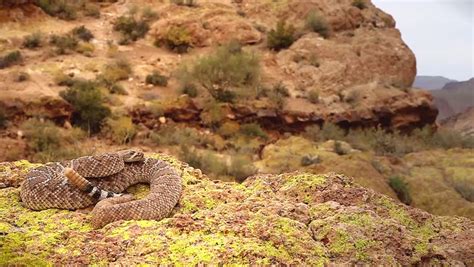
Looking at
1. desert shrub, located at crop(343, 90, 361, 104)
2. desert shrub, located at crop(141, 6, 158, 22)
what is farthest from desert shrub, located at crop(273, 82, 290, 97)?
desert shrub, located at crop(141, 6, 158, 22)

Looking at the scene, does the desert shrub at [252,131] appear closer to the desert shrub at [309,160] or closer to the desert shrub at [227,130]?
→ the desert shrub at [227,130]

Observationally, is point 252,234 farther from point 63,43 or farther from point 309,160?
point 63,43

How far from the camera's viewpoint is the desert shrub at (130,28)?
33875 millimetres

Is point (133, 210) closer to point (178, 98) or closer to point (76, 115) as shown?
point (76, 115)

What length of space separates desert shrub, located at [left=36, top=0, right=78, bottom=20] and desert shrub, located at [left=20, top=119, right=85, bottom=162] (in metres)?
15.1

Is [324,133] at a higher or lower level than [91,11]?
lower

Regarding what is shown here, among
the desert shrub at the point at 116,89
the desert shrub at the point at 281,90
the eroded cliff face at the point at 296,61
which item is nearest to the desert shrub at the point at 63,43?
the eroded cliff face at the point at 296,61

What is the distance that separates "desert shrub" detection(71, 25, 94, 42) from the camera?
31.8 m

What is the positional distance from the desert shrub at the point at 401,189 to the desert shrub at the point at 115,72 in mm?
16264

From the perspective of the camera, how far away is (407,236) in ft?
12.0

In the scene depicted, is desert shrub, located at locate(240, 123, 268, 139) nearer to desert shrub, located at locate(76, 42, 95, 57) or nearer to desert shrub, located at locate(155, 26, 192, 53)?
desert shrub, located at locate(155, 26, 192, 53)

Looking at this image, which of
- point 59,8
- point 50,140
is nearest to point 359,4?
point 59,8

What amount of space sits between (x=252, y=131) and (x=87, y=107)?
8.13m

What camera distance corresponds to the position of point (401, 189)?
1622 cm
